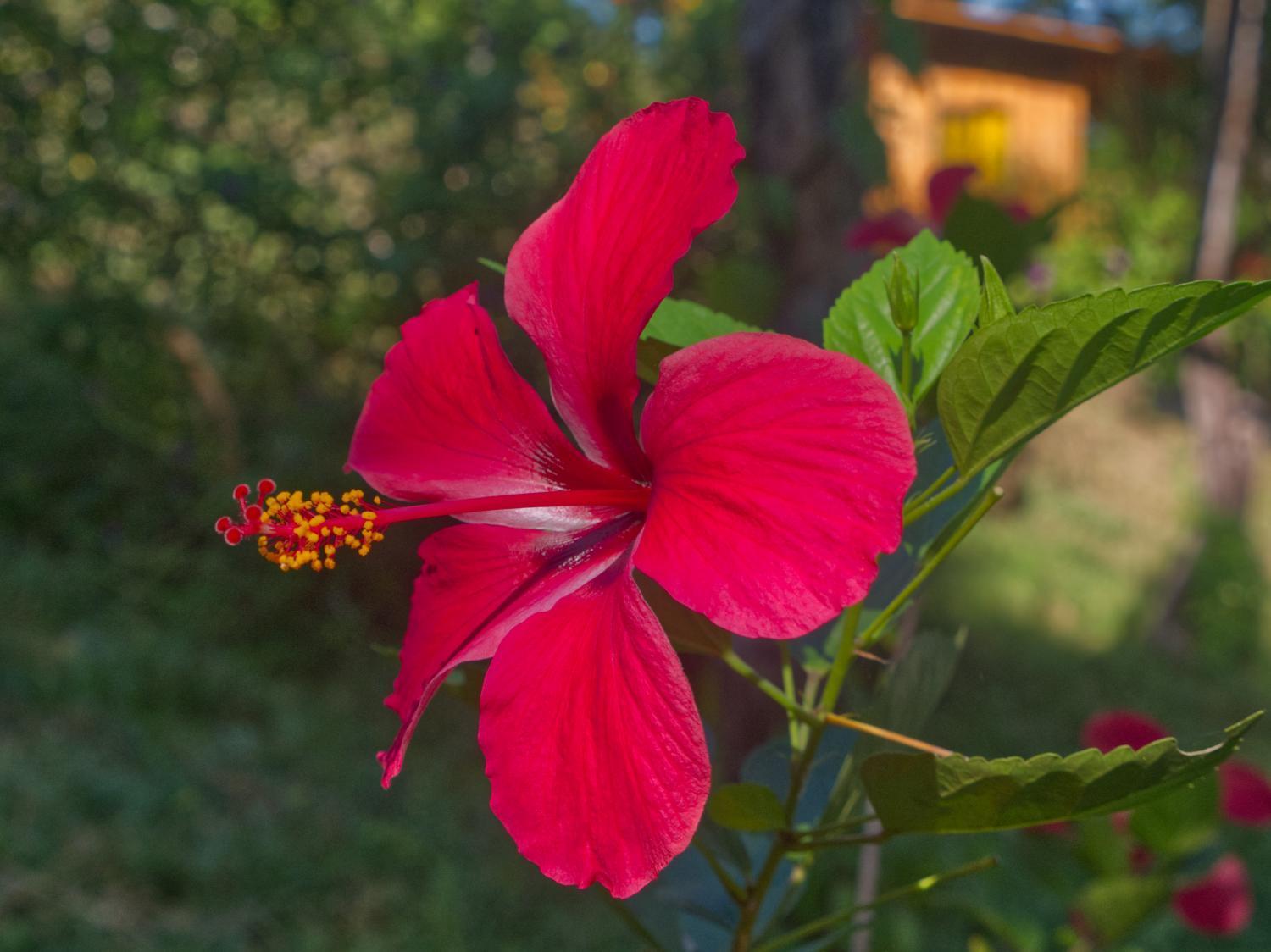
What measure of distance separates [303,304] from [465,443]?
382cm

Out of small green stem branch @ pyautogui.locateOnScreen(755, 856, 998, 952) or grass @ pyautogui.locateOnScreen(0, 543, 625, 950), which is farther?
grass @ pyautogui.locateOnScreen(0, 543, 625, 950)

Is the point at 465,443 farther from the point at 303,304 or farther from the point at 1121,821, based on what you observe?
the point at 303,304

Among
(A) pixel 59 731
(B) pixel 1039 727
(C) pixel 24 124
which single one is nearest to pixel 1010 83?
(B) pixel 1039 727

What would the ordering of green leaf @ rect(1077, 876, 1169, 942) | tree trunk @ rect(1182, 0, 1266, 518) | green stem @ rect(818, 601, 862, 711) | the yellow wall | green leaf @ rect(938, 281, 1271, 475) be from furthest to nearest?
the yellow wall < tree trunk @ rect(1182, 0, 1266, 518) < green leaf @ rect(1077, 876, 1169, 942) < green stem @ rect(818, 601, 862, 711) < green leaf @ rect(938, 281, 1271, 475)

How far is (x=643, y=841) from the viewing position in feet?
1.28

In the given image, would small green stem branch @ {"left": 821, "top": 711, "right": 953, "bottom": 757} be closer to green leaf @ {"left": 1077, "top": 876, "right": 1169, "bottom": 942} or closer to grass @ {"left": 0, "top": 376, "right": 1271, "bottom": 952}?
grass @ {"left": 0, "top": 376, "right": 1271, "bottom": 952}

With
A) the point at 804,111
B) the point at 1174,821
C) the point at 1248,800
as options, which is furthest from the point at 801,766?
the point at 804,111

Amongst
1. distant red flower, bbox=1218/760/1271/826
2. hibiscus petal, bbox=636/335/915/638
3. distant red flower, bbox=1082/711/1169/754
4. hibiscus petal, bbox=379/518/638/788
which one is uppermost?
hibiscus petal, bbox=636/335/915/638

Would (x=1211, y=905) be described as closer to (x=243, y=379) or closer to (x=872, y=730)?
(x=872, y=730)

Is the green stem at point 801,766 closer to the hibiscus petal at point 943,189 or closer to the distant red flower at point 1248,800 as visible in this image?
the hibiscus petal at point 943,189

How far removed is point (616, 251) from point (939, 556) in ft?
0.55

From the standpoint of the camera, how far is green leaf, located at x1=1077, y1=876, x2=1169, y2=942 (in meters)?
1.01

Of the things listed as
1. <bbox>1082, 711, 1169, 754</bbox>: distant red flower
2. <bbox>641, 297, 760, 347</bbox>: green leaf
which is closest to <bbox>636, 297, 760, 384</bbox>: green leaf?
<bbox>641, 297, 760, 347</bbox>: green leaf

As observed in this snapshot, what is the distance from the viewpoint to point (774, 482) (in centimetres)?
39
